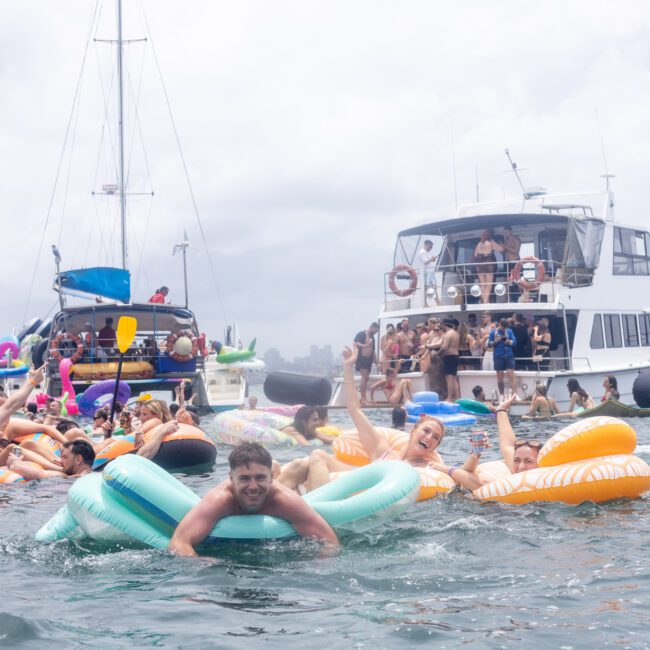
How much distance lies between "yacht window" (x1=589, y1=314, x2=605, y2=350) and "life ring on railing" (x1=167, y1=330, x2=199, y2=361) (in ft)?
31.9

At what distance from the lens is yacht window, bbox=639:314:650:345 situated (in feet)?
76.4

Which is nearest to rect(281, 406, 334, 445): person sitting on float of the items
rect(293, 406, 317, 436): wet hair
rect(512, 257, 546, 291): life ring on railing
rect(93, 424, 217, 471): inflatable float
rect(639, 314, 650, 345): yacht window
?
rect(293, 406, 317, 436): wet hair

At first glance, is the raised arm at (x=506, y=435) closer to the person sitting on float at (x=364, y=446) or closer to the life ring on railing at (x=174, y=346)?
the person sitting on float at (x=364, y=446)

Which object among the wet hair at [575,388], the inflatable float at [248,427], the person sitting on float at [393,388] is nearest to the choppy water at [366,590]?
the inflatable float at [248,427]

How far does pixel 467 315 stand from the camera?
21219mm

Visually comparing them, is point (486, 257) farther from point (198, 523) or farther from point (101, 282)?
point (198, 523)

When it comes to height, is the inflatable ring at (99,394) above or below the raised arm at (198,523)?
above

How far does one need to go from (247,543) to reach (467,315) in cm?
1600

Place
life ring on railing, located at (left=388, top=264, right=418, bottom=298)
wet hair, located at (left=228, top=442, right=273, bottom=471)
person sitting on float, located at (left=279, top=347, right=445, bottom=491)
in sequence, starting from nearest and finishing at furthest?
wet hair, located at (left=228, top=442, right=273, bottom=471), person sitting on float, located at (left=279, top=347, right=445, bottom=491), life ring on railing, located at (left=388, top=264, right=418, bottom=298)

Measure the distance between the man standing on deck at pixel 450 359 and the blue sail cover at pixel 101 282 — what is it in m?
9.01

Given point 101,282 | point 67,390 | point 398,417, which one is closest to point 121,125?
point 101,282

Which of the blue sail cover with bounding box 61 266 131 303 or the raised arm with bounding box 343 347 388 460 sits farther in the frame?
the blue sail cover with bounding box 61 266 131 303

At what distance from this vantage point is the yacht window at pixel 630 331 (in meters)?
22.5

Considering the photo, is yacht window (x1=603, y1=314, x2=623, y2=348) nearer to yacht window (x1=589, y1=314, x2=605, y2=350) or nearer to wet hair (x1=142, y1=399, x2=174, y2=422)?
yacht window (x1=589, y1=314, x2=605, y2=350)
